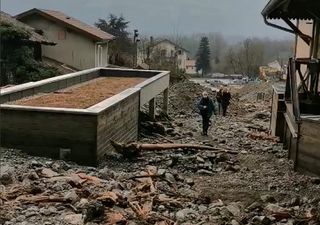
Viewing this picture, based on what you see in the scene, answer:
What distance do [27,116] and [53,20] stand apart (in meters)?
29.8

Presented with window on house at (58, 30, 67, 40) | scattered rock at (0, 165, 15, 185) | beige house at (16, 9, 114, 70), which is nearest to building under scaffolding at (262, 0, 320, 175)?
scattered rock at (0, 165, 15, 185)

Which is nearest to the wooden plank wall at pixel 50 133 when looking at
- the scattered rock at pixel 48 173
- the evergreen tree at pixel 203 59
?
the scattered rock at pixel 48 173

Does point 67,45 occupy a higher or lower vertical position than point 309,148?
higher

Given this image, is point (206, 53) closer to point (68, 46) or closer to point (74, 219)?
point (68, 46)

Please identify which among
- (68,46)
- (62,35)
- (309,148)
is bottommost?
(309,148)

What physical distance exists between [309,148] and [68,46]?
32.7 metres

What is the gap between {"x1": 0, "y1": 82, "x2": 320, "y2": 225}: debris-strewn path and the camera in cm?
764

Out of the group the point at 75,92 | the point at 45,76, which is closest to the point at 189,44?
the point at 45,76

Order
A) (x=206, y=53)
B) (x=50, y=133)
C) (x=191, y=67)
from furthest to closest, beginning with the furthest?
(x=191, y=67) → (x=206, y=53) → (x=50, y=133)

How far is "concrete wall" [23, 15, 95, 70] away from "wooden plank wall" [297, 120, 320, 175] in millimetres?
31683

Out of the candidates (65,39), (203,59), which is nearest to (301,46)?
(65,39)

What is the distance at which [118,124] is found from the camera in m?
13.6

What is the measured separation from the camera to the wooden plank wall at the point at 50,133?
11625mm

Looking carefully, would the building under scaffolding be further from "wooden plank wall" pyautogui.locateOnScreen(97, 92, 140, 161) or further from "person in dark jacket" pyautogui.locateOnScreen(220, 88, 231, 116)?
"person in dark jacket" pyautogui.locateOnScreen(220, 88, 231, 116)
